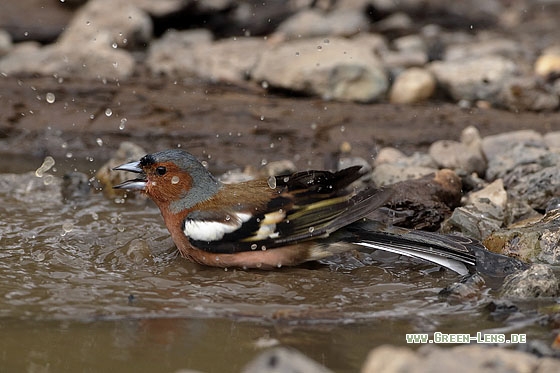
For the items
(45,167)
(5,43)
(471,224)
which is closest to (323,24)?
(5,43)

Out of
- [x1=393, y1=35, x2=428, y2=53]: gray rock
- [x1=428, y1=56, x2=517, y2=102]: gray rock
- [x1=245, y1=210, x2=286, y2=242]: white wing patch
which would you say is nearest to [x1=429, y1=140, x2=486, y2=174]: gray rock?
[x1=428, y1=56, x2=517, y2=102]: gray rock

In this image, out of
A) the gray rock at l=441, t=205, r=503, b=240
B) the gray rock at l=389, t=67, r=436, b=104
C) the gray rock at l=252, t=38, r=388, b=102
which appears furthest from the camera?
the gray rock at l=389, t=67, r=436, b=104

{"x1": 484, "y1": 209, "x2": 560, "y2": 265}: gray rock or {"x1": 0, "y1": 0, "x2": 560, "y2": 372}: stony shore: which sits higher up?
{"x1": 0, "y1": 0, "x2": 560, "y2": 372}: stony shore

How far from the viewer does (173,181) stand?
5.87 metres

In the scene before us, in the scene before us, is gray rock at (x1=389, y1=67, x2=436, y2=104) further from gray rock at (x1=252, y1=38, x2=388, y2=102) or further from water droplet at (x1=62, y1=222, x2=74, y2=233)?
water droplet at (x1=62, y1=222, x2=74, y2=233)

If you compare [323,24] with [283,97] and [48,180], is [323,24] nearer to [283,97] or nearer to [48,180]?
[283,97]

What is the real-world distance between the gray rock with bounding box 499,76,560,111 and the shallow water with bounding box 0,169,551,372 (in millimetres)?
3537

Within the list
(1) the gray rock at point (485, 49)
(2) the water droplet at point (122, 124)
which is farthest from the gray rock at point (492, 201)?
(2) the water droplet at point (122, 124)

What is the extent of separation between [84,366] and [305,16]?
7.67m

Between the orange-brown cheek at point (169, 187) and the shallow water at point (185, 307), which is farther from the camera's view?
the orange-brown cheek at point (169, 187)

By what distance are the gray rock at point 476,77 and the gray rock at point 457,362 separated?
222 inches

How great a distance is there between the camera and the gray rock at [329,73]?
8922 mm

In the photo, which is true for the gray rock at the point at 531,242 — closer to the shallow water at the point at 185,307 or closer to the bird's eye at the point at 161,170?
the shallow water at the point at 185,307

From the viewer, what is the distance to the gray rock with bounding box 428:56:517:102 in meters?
9.06
